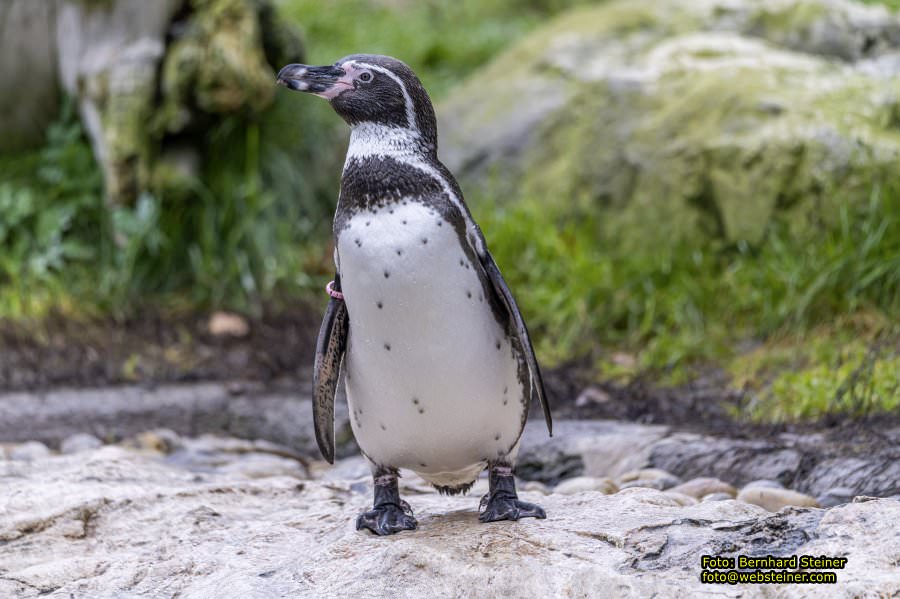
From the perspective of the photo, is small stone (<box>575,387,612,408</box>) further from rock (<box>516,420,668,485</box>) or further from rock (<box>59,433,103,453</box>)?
rock (<box>59,433,103,453</box>)

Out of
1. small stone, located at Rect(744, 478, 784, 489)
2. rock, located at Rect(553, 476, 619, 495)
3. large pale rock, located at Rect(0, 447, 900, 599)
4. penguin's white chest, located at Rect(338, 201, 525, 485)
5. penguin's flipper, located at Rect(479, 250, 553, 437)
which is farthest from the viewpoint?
rock, located at Rect(553, 476, 619, 495)

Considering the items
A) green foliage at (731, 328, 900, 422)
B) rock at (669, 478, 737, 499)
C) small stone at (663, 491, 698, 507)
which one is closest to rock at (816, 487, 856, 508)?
rock at (669, 478, 737, 499)

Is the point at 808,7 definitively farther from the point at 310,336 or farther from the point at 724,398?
the point at 310,336

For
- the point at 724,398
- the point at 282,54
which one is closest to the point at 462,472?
the point at 724,398

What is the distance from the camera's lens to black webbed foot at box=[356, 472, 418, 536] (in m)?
2.69

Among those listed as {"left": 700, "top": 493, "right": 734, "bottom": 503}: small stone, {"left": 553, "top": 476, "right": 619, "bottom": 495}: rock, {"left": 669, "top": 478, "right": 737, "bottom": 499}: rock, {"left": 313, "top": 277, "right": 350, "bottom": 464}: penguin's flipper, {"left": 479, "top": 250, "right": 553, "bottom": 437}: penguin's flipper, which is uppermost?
{"left": 479, "top": 250, "right": 553, "bottom": 437}: penguin's flipper

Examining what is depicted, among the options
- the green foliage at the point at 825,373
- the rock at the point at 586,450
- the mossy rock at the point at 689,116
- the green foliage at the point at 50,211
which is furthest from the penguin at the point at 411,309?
the green foliage at the point at 50,211

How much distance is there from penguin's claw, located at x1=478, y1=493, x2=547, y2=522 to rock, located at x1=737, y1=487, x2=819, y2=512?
73cm

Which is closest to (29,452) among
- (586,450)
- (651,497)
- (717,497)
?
(586,450)

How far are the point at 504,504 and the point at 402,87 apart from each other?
1066 mm

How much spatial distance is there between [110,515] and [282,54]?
3.99 metres

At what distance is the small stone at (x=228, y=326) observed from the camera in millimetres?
5496

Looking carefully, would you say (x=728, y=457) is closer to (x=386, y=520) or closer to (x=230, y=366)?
→ (x=386, y=520)

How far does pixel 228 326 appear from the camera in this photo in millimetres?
5535
